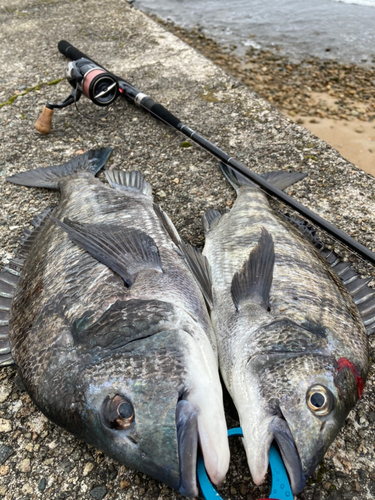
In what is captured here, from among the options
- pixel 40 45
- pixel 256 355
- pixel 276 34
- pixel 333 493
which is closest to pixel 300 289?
pixel 256 355

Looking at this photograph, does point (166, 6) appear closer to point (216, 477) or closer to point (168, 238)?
point (168, 238)

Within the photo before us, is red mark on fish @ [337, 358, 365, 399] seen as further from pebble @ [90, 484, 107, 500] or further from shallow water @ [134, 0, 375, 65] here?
shallow water @ [134, 0, 375, 65]

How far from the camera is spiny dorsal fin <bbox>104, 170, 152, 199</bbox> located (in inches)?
118

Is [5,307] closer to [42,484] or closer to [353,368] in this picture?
[42,484]

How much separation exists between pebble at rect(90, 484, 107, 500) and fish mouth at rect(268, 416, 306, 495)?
86cm

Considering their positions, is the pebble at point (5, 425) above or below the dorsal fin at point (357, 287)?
below

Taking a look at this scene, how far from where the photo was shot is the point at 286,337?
69.4 inches

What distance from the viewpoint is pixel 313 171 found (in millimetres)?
3443

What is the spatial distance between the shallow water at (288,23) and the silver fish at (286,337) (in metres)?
6.16

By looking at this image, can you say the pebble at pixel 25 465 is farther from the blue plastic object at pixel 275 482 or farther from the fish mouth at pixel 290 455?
the fish mouth at pixel 290 455

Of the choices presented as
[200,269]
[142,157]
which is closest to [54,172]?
[142,157]

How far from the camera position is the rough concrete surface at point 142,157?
1809 mm

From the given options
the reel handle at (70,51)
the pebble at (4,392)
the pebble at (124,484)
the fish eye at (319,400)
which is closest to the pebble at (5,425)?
the pebble at (4,392)

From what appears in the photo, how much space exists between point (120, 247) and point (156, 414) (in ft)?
3.16
